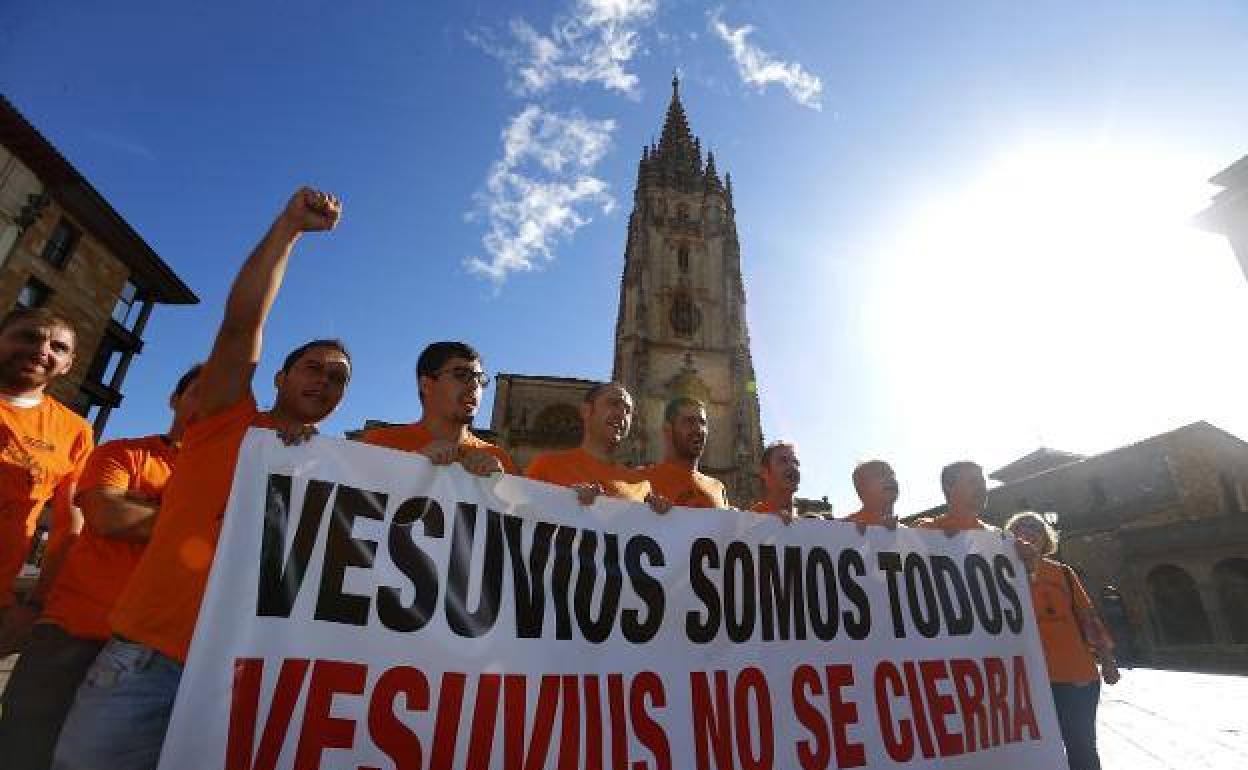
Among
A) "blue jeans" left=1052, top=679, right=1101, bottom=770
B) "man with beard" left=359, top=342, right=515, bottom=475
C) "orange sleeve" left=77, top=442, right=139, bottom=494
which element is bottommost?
"blue jeans" left=1052, top=679, right=1101, bottom=770

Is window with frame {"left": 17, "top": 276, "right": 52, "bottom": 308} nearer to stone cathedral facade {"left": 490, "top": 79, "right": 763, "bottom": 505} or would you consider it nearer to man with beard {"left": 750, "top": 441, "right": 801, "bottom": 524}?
stone cathedral facade {"left": 490, "top": 79, "right": 763, "bottom": 505}

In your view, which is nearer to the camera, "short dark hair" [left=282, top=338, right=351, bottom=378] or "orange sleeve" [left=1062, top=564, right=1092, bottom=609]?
"short dark hair" [left=282, top=338, right=351, bottom=378]

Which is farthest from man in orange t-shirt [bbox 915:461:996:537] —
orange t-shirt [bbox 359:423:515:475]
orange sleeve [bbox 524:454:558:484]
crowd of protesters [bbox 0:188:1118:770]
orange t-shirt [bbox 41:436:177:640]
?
orange t-shirt [bbox 41:436:177:640]

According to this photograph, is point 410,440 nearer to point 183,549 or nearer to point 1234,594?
point 183,549

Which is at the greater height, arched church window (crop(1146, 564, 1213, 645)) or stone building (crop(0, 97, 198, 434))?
stone building (crop(0, 97, 198, 434))

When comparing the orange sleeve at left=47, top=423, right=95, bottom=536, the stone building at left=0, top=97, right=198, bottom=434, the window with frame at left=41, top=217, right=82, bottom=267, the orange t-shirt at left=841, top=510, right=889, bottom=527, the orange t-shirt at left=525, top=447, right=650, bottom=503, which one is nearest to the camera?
the orange sleeve at left=47, top=423, right=95, bottom=536

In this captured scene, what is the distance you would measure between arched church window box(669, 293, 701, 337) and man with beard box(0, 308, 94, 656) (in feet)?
102

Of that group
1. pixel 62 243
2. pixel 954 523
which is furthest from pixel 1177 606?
pixel 62 243

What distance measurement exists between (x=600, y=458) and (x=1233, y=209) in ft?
54.3

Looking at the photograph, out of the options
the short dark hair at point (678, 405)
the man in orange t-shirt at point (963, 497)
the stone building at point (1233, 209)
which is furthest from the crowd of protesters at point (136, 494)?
the stone building at point (1233, 209)

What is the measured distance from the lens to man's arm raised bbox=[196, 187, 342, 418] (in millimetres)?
1855

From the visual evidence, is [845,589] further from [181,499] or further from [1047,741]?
[181,499]

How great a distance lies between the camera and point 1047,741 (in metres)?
3.29

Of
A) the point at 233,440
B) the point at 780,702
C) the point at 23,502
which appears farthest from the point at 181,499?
the point at 780,702
